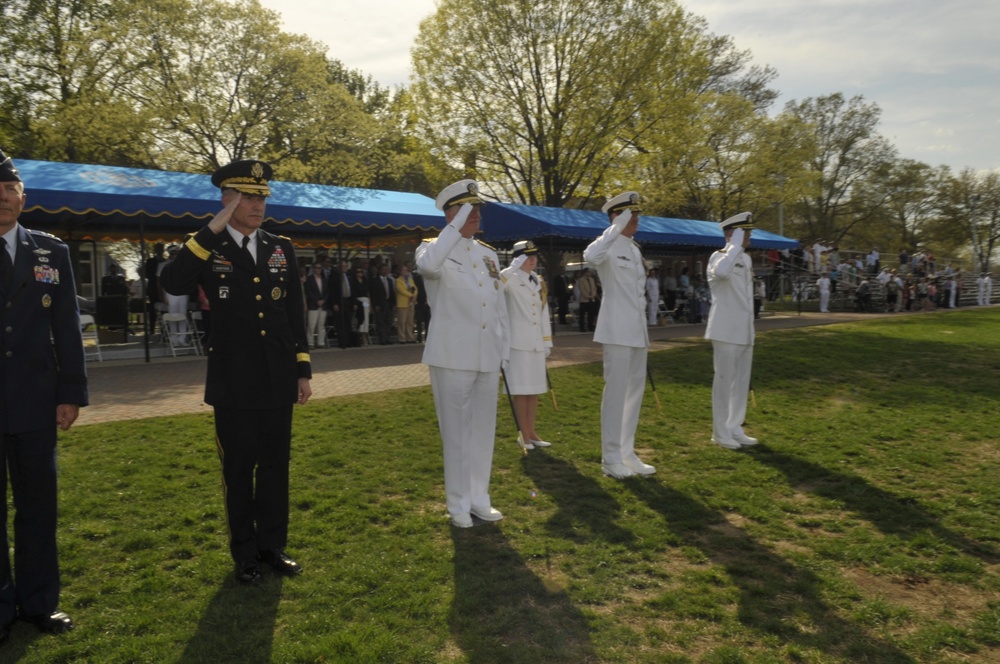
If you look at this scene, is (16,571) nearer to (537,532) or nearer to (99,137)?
(537,532)

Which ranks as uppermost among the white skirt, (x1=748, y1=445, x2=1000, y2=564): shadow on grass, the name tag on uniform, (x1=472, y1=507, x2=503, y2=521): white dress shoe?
the name tag on uniform

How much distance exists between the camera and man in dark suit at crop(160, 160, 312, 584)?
171 inches

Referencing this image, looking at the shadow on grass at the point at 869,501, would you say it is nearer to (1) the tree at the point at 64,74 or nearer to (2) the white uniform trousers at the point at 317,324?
(2) the white uniform trousers at the point at 317,324

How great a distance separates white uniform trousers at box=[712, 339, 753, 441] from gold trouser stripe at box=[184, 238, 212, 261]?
17.4 ft

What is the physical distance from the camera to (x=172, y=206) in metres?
15.2

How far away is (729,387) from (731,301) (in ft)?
2.90

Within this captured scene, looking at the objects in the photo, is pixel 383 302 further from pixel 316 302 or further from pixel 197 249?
pixel 197 249

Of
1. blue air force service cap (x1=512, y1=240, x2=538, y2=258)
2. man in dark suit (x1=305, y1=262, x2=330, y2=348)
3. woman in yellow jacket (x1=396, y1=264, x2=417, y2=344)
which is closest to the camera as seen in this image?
blue air force service cap (x1=512, y1=240, x2=538, y2=258)

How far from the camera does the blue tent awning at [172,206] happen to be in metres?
14.2

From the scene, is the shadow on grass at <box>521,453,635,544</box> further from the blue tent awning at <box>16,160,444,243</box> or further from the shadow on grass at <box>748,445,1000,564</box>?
the blue tent awning at <box>16,160,444,243</box>

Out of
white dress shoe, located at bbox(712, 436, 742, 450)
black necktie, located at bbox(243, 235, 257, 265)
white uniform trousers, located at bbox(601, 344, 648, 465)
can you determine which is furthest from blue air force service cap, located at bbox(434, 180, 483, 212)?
white dress shoe, located at bbox(712, 436, 742, 450)

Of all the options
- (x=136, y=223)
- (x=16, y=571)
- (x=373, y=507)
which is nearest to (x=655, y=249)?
(x=136, y=223)

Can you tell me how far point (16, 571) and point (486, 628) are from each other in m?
2.34

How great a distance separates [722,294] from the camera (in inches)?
316
